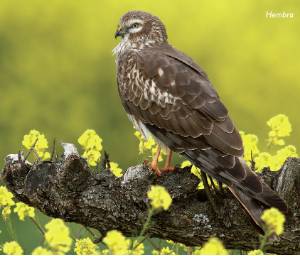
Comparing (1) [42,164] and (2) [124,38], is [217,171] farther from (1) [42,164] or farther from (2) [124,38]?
(2) [124,38]

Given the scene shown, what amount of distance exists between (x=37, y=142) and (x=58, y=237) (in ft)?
7.86

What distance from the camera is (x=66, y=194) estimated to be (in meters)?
6.44

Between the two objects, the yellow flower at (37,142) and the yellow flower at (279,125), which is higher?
the yellow flower at (279,125)

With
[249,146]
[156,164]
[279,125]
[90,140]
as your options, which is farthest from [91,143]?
[279,125]

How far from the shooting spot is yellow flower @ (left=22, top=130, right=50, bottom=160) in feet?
22.9

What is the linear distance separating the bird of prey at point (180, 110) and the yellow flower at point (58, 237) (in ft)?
5.50

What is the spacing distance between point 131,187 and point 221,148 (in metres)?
0.78

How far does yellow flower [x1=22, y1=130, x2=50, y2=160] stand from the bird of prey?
81cm

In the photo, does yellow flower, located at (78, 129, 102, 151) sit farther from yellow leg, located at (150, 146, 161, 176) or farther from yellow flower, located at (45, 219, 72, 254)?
yellow flower, located at (45, 219, 72, 254)

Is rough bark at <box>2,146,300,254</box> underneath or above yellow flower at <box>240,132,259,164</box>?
underneath


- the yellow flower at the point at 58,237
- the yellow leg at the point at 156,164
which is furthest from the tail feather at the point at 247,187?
the yellow flower at the point at 58,237

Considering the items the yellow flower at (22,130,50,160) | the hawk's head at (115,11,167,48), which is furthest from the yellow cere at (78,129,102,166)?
the hawk's head at (115,11,167,48)

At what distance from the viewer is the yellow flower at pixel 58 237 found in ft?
15.9

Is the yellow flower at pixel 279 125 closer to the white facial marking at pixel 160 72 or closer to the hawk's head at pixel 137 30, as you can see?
the white facial marking at pixel 160 72
